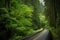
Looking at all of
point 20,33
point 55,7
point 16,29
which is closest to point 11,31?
point 16,29

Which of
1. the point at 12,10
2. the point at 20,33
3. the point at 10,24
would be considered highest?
the point at 12,10

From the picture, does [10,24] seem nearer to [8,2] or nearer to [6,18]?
[6,18]

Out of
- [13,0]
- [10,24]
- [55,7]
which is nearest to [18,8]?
[13,0]

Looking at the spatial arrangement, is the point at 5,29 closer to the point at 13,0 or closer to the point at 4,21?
the point at 4,21

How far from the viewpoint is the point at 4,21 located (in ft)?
62.9

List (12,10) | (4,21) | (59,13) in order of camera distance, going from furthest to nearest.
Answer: (12,10) → (4,21) → (59,13)

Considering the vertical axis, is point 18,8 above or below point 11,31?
above

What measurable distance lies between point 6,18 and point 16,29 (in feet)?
7.64

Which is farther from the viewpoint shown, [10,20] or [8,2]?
[8,2]

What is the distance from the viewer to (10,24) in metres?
19.3

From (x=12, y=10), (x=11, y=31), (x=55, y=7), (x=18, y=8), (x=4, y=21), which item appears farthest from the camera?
(x=18, y=8)

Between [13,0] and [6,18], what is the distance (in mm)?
4332

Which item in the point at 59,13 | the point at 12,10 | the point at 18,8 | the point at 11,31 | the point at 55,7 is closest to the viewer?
the point at 59,13

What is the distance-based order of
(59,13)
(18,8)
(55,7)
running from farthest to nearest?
(18,8)
(55,7)
(59,13)
